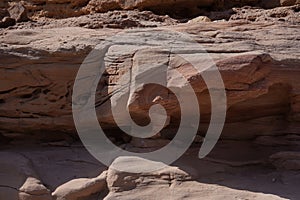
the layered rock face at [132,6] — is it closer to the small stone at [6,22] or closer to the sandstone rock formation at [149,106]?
the sandstone rock formation at [149,106]

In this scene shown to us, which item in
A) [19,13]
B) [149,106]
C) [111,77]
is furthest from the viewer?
[19,13]

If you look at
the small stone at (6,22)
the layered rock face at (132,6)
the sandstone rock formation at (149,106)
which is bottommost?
the sandstone rock formation at (149,106)

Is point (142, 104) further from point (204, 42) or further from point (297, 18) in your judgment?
point (297, 18)

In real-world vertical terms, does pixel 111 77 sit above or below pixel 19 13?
below

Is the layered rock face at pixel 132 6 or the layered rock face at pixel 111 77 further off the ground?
the layered rock face at pixel 132 6

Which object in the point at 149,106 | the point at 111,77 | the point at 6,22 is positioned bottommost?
the point at 149,106

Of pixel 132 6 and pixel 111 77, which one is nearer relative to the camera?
pixel 111 77

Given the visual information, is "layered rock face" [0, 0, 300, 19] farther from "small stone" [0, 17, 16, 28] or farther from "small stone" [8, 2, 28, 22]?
"small stone" [0, 17, 16, 28]

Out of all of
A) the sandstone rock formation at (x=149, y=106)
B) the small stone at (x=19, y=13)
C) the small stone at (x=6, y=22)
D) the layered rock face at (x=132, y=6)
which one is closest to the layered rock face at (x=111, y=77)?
the sandstone rock formation at (x=149, y=106)

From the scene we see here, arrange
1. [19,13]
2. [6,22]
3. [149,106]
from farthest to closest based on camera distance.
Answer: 1. [19,13]
2. [6,22]
3. [149,106]

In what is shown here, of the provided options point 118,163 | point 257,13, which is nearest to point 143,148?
point 118,163

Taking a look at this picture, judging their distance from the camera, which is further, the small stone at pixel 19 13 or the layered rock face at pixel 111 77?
the small stone at pixel 19 13

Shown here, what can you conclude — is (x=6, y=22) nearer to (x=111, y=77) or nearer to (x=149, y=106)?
(x=111, y=77)

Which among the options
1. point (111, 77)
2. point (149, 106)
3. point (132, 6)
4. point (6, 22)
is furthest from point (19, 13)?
point (149, 106)
